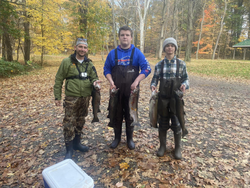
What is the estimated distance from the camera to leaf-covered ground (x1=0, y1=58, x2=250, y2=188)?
9.50 feet

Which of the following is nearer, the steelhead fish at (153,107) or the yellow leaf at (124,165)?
the steelhead fish at (153,107)

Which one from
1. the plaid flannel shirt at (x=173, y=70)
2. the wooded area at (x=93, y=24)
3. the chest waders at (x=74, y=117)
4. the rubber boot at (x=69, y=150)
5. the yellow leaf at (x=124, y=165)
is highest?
the wooded area at (x=93, y=24)

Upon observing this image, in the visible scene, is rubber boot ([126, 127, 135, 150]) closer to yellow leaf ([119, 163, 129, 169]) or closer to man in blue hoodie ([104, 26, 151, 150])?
yellow leaf ([119, 163, 129, 169])

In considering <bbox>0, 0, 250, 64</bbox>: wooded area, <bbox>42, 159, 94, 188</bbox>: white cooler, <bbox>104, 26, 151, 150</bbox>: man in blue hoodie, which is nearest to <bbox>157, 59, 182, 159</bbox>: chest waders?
<bbox>104, 26, 151, 150</bbox>: man in blue hoodie

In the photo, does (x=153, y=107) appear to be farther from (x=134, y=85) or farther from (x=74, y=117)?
→ (x=74, y=117)

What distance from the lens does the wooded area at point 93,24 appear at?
13.9 meters

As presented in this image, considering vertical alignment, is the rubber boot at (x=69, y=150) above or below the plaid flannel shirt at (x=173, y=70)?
below

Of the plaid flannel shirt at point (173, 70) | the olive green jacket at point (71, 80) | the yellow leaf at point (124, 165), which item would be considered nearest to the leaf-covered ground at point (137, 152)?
the yellow leaf at point (124, 165)

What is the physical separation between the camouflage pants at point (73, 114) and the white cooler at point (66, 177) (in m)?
1.07

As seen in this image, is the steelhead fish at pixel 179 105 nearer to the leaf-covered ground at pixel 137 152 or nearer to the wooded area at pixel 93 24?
the leaf-covered ground at pixel 137 152

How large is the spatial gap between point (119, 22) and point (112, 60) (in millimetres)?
39330

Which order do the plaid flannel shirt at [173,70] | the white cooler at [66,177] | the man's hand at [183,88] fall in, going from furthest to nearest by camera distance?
the plaid flannel shirt at [173,70] → the man's hand at [183,88] → the white cooler at [66,177]

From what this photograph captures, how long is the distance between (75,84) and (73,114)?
0.66m

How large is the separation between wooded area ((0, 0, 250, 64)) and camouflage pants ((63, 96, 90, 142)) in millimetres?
10686
